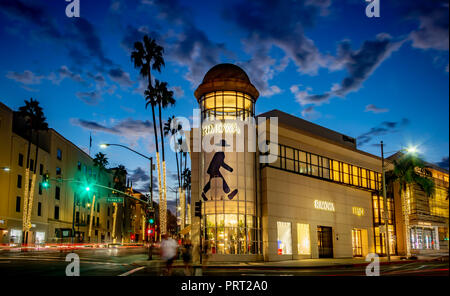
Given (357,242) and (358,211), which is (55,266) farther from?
(357,242)

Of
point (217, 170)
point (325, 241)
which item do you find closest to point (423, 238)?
point (325, 241)

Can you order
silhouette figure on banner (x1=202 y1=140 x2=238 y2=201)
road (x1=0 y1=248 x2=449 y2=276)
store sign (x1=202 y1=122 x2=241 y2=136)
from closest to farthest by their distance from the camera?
road (x1=0 y1=248 x2=449 y2=276) → silhouette figure on banner (x1=202 y1=140 x2=238 y2=201) → store sign (x1=202 y1=122 x2=241 y2=136)

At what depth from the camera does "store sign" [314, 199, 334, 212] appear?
4084 centimetres

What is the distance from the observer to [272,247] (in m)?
34.7

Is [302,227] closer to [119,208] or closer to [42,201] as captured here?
[42,201]

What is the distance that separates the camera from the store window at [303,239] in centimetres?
3848

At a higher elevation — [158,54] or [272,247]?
[158,54]

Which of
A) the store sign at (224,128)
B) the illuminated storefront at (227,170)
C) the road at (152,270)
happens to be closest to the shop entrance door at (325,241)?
the illuminated storefront at (227,170)

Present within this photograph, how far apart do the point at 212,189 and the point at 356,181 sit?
71.2ft

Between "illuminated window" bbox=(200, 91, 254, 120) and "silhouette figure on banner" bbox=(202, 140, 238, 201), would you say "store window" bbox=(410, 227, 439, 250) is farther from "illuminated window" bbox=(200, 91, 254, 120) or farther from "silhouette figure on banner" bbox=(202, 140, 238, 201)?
"illuminated window" bbox=(200, 91, 254, 120)

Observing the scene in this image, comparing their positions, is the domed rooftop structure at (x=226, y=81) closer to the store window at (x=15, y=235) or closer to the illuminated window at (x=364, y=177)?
the illuminated window at (x=364, y=177)

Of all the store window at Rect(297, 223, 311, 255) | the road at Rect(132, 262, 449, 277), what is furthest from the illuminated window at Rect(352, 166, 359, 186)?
the road at Rect(132, 262, 449, 277)

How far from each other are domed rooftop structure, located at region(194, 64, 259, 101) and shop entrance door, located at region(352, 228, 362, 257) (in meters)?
22.4
